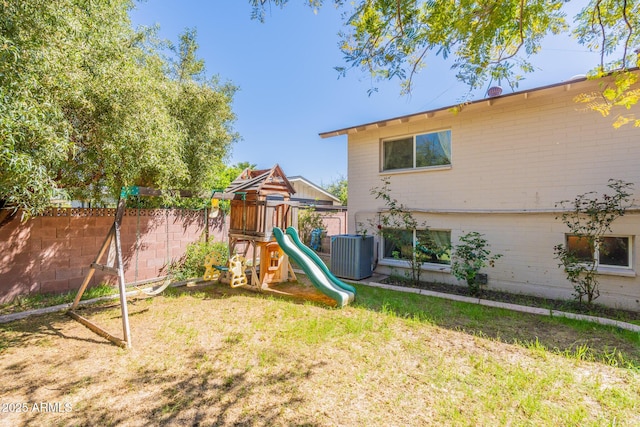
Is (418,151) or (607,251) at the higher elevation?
(418,151)

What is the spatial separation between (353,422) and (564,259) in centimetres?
525

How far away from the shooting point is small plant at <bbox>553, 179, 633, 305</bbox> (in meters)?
5.00

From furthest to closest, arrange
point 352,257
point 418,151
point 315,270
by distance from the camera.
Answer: point 352,257 < point 418,151 < point 315,270

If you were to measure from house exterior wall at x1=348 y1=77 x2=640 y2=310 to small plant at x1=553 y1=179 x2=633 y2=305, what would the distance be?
0.47 ft

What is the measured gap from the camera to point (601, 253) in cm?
536

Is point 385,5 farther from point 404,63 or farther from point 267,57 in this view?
point 267,57

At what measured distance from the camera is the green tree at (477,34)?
385 cm

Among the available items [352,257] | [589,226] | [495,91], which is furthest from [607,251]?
[352,257]

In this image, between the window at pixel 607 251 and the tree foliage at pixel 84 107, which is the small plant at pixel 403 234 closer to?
the window at pixel 607 251

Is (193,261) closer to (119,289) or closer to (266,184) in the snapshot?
(266,184)

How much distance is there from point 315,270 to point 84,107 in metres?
4.77

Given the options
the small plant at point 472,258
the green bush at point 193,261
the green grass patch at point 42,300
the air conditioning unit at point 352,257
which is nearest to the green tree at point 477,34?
the small plant at point 472,258

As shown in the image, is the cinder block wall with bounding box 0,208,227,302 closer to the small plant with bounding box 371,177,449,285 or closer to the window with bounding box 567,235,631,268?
the small plant with bounding box 371,177,449,285

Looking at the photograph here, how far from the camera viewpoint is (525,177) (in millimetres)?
5965
